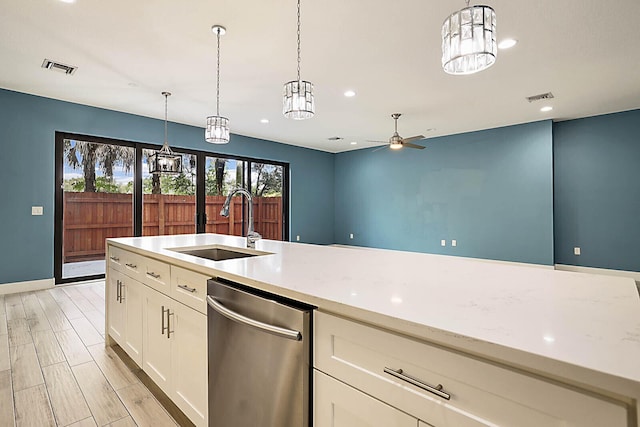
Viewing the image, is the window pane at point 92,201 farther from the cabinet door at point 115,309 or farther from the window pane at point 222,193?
the cabinet door at point 115,309

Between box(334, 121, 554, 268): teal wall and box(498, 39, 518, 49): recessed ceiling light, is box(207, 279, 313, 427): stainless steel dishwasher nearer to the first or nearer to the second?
box(498, 39, 518, 49): recessed ceiling light

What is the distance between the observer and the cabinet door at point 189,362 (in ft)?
4.92

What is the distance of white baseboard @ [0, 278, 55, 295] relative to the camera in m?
4.22

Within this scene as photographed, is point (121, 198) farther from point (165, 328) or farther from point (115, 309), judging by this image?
point (165, 328)

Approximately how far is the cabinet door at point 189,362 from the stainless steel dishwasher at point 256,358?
0.09 meters

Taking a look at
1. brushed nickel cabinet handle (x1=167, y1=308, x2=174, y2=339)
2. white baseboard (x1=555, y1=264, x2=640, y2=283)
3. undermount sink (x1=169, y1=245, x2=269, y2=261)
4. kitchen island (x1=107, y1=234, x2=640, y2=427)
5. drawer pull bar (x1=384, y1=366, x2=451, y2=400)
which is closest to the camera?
kitchen island (x1=107, y1=234, x2=640, y2=427)

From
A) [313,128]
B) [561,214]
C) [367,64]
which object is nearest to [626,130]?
[561,214]

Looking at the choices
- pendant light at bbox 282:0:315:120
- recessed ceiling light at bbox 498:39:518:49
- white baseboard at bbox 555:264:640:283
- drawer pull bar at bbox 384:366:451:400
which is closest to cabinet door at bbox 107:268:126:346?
pendant light at bbox 282:0:315:120

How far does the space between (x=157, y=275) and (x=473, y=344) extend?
5.75ft

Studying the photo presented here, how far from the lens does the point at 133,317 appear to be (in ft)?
7.14

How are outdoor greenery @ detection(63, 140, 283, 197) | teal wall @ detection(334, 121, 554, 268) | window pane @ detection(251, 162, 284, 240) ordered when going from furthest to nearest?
window pane @ detection(251, 162, 284, 240)
teal wall @ detection(334, 121, 554, 268)
outdoor greenery @ detection(63, 140, 283, 197)

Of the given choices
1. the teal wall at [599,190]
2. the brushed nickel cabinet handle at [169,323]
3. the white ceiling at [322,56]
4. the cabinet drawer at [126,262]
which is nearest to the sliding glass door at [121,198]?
the white ceiling at [322,56]

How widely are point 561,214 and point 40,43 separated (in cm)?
743

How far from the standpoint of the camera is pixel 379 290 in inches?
41.7
